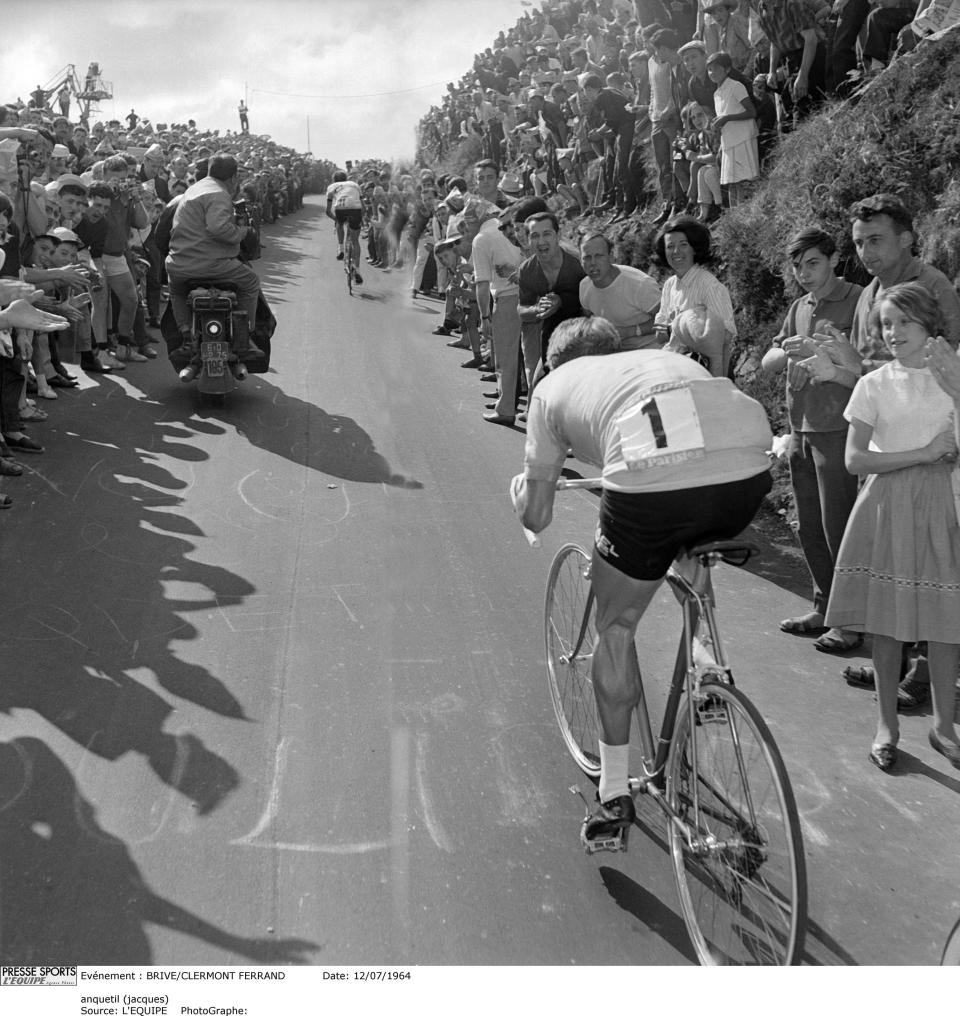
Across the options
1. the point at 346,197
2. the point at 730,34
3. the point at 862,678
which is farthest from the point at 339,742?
the point at 346,197

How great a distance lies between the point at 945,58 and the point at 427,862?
7.90m

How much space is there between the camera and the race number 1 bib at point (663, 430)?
10.3 feet

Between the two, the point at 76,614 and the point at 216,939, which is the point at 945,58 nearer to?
the point at 76,614

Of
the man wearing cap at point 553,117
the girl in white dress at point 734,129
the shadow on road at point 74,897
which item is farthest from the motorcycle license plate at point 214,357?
the man wearing cap at point 553,117

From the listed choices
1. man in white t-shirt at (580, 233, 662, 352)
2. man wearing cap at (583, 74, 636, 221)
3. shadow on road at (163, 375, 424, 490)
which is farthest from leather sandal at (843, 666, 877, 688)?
man wearing cap at (583, 74, 636, 221)

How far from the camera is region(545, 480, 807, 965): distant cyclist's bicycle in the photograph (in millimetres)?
2775

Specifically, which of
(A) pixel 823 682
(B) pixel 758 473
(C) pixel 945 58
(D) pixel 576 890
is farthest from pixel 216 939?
(C) pixel 945 58

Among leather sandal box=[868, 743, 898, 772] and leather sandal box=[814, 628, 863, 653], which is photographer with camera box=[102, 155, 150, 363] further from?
leather sandal box=[868, 743, 898, 772]

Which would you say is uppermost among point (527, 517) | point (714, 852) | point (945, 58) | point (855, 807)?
point (945, 58)

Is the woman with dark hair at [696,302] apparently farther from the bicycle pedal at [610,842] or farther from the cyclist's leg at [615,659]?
the bicycle pedal at [610,842]

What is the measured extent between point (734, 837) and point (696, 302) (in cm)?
405

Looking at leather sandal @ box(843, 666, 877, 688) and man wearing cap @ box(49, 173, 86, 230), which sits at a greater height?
man wearing cap @ box(49, 173, 86, 230)

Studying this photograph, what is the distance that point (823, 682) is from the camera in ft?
Result: 16.0

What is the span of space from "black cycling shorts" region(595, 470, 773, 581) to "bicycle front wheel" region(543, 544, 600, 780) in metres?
0.73
